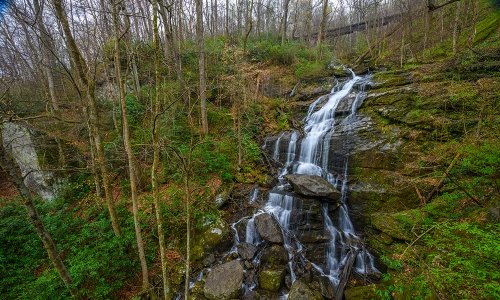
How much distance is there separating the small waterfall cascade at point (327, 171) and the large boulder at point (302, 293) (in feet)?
1.51

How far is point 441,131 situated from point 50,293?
36.1 feet

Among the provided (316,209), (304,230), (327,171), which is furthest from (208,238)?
(327,171)

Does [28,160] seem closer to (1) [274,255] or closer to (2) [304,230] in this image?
(1) [274,255]

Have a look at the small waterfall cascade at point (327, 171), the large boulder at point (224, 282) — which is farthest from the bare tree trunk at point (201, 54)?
the large boulder at point (224, 282)

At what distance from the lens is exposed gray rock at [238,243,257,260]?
635cm

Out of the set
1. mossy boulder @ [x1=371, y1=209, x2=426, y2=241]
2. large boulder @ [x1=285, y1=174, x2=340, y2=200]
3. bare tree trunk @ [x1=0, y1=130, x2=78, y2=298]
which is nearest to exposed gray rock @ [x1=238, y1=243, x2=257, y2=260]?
large boulder @ [x1=285, y1=174, x2=340, y2=200]

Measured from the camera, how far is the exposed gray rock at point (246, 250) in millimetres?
6352

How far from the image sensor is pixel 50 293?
505 centimetres

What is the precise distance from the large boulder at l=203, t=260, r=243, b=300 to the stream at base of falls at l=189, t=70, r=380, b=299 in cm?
23

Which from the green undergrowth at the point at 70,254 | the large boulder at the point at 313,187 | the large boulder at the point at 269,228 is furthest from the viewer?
the large boulder at the point at 313,187

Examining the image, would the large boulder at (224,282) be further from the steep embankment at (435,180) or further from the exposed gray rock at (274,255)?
the steep embankment at (435,180)

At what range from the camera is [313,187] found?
7.56m

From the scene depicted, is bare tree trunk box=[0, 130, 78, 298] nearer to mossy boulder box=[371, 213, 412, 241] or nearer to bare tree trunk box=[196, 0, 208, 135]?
bare tree trunk box=[196, 0, 208, 135]

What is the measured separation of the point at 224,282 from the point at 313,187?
3.81 m
